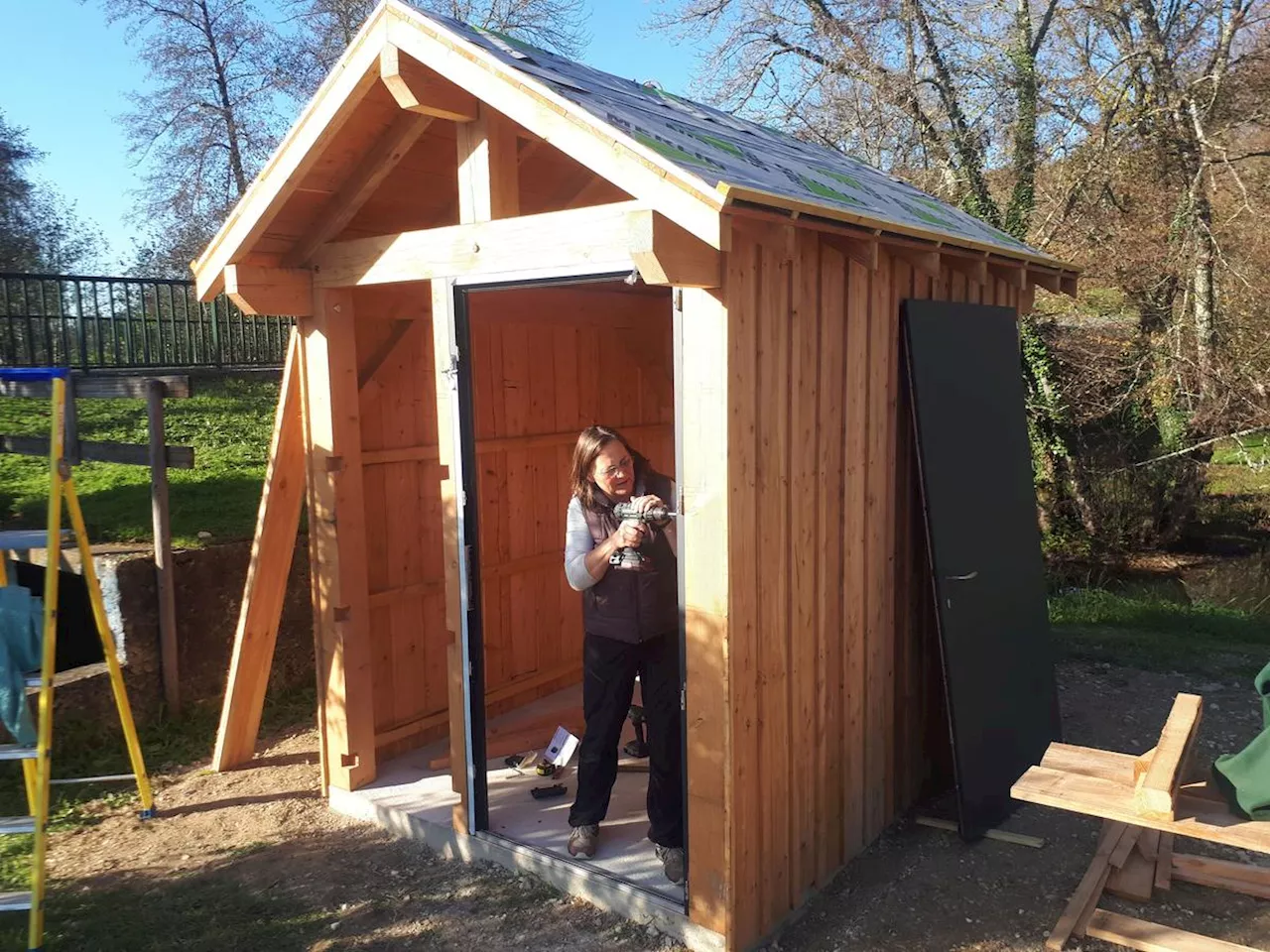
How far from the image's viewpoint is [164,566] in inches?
235

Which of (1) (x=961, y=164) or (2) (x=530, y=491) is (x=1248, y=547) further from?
(2) (x=530, y=491)

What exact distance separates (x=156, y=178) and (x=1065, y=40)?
51.9ft

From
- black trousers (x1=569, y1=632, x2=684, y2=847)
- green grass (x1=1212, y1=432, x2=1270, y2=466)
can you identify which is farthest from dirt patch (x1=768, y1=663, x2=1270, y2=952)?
green grass (x1=1212, y1=432, x2=1270, y2=466)

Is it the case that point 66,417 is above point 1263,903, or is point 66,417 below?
above

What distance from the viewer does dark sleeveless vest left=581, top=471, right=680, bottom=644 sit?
4.06 metres

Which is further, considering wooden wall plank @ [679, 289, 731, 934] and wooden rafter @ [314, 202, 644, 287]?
wooden rafter @ [314, 202, 644, 287]

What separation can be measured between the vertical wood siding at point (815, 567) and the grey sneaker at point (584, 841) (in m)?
0.88

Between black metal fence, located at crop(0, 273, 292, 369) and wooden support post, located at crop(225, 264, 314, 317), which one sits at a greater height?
black metal fence, located at crop(0, 273, 292, 369)

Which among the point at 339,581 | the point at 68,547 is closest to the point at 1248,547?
the point at 339,581

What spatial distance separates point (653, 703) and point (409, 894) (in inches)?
56.1

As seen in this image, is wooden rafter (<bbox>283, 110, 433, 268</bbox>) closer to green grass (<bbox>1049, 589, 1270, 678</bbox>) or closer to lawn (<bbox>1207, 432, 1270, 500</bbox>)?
green grass (<bbox>1049, 589, 1270, 678</bbox>)

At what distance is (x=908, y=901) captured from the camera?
4168 mm

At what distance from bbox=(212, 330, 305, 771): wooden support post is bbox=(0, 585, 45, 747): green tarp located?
1.37 m

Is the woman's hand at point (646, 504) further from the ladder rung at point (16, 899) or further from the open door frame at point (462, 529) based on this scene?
the ladder rung at point (16, 899)
